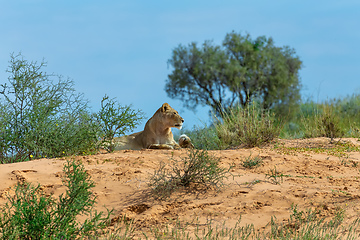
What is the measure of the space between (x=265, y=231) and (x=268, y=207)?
67 cm

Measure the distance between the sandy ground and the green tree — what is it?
21.8 metres

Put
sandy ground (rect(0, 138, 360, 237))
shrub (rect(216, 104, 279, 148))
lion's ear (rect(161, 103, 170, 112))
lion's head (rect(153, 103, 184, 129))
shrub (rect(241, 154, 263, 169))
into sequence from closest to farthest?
sandy ground (rect(0, 138, 360, 237)) → shrub (rect(241, 154, 263, 169)) → lion's head (rect(153, 103, 184, 129)) → lion's ear (rect(161, 103, 170, 112)) → shrub (rect(216, 104, 279, 148))

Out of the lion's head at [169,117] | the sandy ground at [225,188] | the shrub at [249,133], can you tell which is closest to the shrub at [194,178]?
the sandy ground at [225,188]

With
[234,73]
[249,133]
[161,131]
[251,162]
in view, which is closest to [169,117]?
[161,131]

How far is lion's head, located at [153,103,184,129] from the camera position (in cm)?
1034

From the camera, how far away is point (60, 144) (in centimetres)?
Result: 951

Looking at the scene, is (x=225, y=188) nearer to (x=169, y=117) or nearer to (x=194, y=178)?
(x=194, y=178)

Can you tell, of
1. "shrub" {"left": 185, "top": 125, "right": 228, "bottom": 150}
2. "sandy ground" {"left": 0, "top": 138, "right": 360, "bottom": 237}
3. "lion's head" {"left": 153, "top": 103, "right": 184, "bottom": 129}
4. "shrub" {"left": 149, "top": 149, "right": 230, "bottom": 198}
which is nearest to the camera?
"sandy ground" {"left": 0, "top": 138, "right": 360, "bottom": 237}

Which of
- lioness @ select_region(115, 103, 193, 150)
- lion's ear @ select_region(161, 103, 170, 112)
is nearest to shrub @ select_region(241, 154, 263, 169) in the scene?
lioness @ select_region(115, 103, 193, 150)

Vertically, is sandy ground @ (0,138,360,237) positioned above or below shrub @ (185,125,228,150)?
below

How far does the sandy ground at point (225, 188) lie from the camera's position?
5586 millimetres

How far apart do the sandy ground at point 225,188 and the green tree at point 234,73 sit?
21781mm

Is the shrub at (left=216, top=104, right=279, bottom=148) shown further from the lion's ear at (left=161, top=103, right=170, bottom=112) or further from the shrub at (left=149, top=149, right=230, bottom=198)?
the shrub at (left=149, top=149, right=230, bottom=198)

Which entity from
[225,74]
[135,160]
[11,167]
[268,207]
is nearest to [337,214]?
[268,207]
